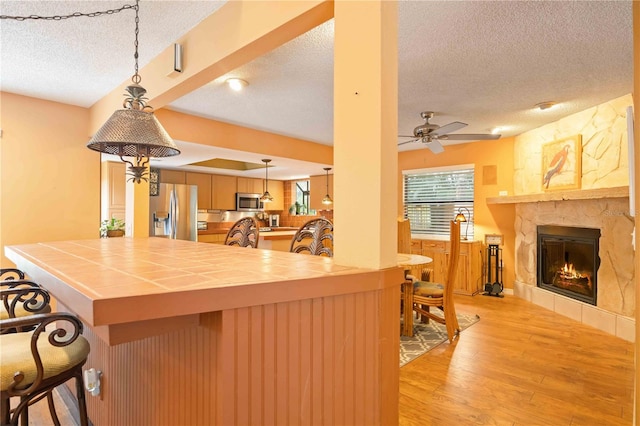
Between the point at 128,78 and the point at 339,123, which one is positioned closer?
the point at 339,123

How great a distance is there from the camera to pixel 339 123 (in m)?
1.22

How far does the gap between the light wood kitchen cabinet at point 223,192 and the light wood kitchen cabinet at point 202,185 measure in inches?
3.4

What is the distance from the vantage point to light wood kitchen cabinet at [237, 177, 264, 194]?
7441mm

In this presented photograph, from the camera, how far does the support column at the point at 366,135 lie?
111 centimetres

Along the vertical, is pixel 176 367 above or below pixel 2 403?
above

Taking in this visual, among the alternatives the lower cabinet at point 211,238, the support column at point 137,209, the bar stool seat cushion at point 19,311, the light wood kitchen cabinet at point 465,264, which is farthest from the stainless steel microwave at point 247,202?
the bar stool seat cushion at point 19,311

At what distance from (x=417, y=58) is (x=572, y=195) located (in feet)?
8.15

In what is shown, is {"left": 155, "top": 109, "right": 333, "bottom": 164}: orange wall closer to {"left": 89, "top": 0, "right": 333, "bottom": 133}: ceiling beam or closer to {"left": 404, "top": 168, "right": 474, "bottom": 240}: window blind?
{"left": 89, "top": 0, "right": 333, "bottom": 133}: ceiling beam

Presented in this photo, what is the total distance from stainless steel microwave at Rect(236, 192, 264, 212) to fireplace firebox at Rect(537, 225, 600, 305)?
5455 mm

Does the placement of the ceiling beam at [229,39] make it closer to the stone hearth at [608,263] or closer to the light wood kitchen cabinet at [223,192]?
the stone hearth at [608,263]

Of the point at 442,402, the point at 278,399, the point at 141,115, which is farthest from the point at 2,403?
the point at 442,402

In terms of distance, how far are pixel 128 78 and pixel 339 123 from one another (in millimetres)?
2514

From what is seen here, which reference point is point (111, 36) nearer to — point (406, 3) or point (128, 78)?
point (128, 78)

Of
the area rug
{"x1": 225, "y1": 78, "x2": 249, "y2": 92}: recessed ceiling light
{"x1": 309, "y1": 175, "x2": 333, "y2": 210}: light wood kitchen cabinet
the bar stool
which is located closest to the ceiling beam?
{"x1": 225, "y1": 78, "x2": 249, "y2": 92}: recessed ceiling light
